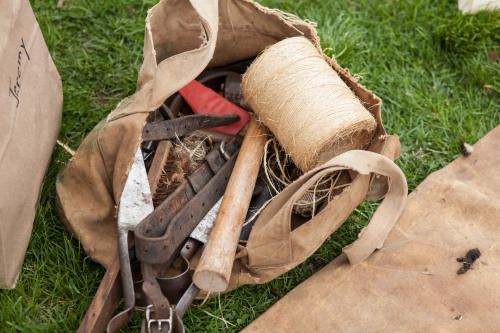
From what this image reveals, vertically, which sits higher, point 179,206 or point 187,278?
point 179,206

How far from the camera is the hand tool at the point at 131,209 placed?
1822 millimetres

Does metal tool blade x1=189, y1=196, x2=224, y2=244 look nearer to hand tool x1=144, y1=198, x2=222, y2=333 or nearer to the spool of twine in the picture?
hand tool x1=144, y1=198, x2=222, y2=333

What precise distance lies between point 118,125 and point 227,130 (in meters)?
0.70

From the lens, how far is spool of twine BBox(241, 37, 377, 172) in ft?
6.88

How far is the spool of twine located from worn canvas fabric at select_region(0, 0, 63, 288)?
975 millimetres

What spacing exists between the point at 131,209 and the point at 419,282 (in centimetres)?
133

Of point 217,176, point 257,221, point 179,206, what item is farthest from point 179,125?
point 257,221

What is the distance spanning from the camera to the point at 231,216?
200cm

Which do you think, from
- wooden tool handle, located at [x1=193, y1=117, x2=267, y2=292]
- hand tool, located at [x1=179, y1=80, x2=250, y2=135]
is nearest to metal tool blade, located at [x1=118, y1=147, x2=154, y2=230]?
wooden tool handle, located at [x1=193, y1=117, x2=267, y2=292]

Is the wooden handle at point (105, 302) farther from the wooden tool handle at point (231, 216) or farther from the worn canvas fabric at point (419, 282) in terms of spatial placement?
the worn canvas fabric at point (419, 282)

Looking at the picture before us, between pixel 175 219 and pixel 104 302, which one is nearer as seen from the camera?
pixel 104 302

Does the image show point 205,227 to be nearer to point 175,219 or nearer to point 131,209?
point 175,219

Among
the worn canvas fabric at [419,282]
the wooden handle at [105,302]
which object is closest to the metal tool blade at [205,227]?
the wooden handle at [105,302]

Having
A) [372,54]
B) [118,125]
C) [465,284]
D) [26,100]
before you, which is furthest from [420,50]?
[26,100]
